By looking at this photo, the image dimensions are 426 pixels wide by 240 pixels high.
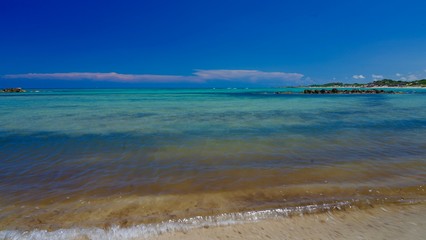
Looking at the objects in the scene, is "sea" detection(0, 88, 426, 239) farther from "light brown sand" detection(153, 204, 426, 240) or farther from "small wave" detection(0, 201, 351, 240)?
"light brown sand" detection(153, 204, 426, 240)

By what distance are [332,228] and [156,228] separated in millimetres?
2996

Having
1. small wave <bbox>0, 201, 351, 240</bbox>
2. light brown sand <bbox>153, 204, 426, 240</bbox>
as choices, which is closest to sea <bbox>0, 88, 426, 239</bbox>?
small wave <bbox>0, 201, 351, 240</bbox>

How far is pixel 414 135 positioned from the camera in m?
12.3

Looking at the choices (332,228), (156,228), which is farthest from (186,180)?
(332,228)

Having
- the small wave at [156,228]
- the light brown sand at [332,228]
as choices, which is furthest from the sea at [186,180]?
the light brown sand at [332,228]

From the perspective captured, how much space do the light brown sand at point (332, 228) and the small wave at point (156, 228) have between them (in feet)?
0.45

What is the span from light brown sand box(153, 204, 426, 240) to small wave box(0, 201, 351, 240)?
138 mm

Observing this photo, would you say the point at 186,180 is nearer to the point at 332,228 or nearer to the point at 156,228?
the point at 156,228

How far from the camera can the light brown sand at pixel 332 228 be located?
169 inches

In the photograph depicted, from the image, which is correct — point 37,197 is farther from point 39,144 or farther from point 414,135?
point 414,135

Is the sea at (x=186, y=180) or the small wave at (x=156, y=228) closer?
the small wave at (x=156, y=228)

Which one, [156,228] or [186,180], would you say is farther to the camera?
[186,180]

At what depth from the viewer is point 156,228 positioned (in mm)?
4520

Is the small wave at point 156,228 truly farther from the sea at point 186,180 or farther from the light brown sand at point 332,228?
the light brown sand at point 332,228
